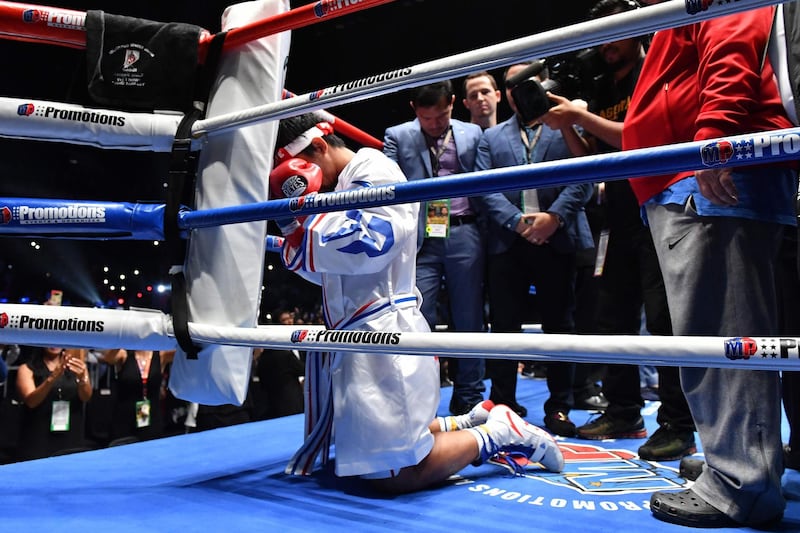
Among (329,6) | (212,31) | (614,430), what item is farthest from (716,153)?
(212,31)

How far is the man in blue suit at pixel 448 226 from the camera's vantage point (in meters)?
2.75

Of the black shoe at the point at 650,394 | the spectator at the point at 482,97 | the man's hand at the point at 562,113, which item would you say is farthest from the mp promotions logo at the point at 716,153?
the black shoe at the point at 650,394

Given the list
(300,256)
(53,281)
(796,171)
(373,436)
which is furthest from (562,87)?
(53,281)

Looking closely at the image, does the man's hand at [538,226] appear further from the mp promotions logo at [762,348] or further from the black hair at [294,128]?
the mp promotions logo at [762,348]

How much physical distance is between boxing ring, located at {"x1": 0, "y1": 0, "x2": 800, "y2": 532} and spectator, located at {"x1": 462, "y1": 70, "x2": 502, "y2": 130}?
1.72 meters

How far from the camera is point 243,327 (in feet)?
4.85

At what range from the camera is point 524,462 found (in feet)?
5.80

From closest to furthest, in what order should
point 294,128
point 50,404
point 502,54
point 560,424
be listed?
point 502,54 < point 294,128 < point 560,424 < point 50,404

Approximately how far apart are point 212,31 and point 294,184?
4903mm

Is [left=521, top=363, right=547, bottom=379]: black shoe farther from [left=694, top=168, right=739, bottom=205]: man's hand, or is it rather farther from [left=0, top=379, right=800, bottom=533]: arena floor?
[left=694, top=168, right=739, bottom=205]: man's hand

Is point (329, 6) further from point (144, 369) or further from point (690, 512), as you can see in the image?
point (144, 369)

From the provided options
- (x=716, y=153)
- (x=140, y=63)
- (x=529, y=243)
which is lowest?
(x=716, y=153)

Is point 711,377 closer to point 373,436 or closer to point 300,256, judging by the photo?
point 373,436

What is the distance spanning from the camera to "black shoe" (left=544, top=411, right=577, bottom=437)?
2.32 metres
